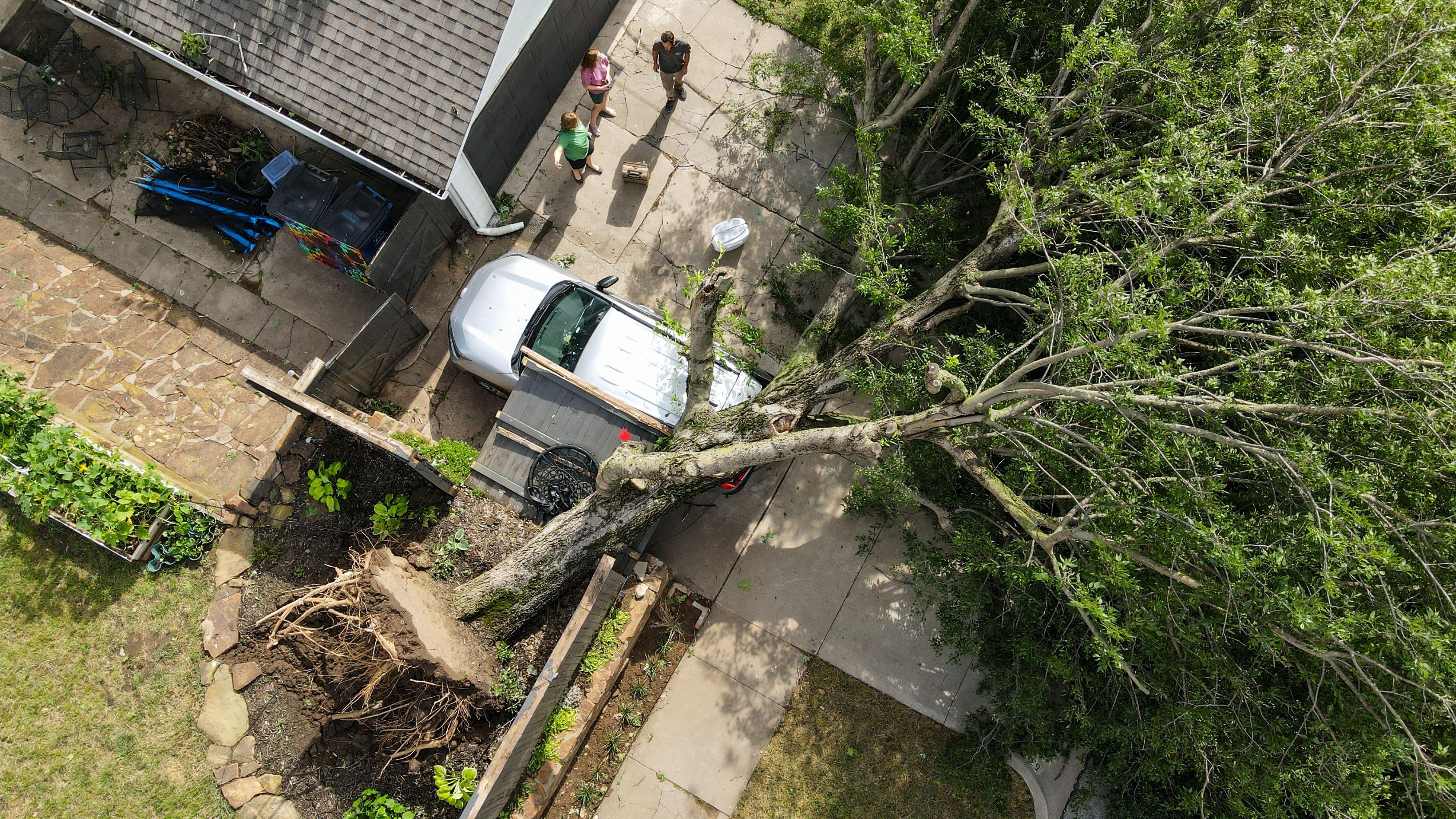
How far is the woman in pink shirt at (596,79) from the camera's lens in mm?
9086

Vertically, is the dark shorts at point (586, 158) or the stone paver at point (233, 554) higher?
the dark shorts at point (586, 158)

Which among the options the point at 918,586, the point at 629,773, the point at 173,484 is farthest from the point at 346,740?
the point at 918,586

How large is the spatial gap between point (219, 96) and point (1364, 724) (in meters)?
14.5

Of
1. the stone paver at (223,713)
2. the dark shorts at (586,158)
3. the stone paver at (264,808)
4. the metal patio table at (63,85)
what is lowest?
the stone paver at (264,808)

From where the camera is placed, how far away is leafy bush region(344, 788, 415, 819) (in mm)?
7812

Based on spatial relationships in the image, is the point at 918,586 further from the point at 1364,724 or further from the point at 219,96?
the point at 219,96

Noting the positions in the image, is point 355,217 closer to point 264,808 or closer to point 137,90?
point 137,90

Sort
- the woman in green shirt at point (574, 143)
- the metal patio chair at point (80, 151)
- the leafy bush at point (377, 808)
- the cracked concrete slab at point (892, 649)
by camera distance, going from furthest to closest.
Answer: the metal patio chair at point (80, 151) → the cracked concrete slab at point (892, 649) → the woman in green shirt at point (574, 143) → the leafy bush at point (377, 808)

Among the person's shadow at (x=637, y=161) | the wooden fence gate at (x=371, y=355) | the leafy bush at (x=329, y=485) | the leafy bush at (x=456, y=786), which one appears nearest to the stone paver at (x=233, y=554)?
the leafy bush at (x=329, y=485)

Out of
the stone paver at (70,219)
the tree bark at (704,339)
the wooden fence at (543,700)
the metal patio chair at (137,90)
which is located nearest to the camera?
the tree bark at (704,339)

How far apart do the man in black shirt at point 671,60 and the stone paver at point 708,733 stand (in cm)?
774

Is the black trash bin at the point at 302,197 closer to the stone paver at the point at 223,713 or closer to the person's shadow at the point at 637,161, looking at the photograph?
the person's shadow at the point at 637,161

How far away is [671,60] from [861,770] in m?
9.46

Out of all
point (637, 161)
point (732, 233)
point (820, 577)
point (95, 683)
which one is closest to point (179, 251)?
point (95, 683)
